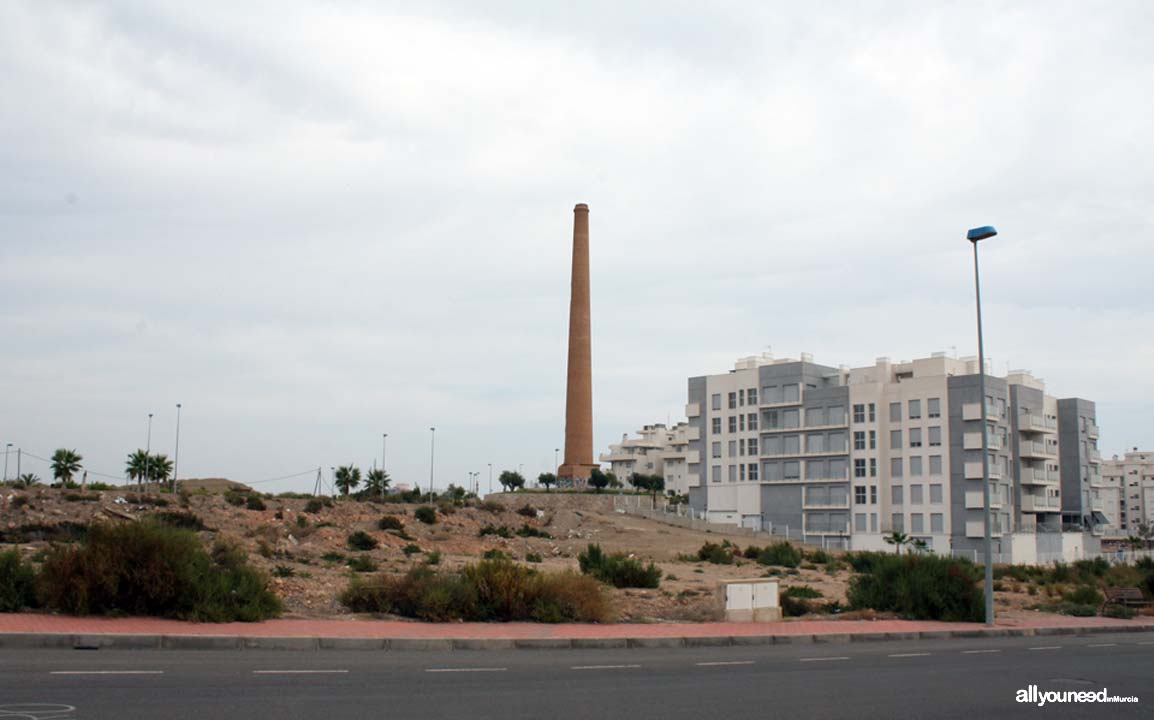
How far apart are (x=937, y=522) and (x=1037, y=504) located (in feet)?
34.5

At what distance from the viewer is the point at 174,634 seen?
14.8m

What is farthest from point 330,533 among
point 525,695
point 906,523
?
point 906,523

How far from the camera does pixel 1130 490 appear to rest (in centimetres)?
16938

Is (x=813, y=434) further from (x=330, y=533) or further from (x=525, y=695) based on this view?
(x=525, y=695)

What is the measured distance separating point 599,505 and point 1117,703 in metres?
70.1

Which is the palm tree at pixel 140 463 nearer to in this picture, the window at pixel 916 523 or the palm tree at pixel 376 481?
the palm tree at pixel 376 481

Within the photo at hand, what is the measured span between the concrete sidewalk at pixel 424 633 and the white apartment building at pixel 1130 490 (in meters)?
161

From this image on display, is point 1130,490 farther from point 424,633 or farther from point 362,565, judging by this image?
point 424,633

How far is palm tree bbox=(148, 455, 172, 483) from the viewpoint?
8781 centimetres

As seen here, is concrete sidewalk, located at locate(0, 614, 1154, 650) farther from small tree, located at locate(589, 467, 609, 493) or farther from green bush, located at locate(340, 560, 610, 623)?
small tree, located at locate(589, 467, 609, 493)

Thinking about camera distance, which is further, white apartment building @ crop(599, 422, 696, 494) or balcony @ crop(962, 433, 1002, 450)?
white apartment building @ crop(599, 422, 696, 494)

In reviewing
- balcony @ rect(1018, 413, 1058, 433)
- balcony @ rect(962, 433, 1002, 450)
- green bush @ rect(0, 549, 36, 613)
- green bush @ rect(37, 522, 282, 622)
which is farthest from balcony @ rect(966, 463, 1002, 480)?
green bush @ rect(0, 549, 36, 613)

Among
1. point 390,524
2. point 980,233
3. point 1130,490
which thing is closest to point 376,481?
point 390,524

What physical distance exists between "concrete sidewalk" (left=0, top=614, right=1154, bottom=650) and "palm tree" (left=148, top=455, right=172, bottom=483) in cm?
7641
